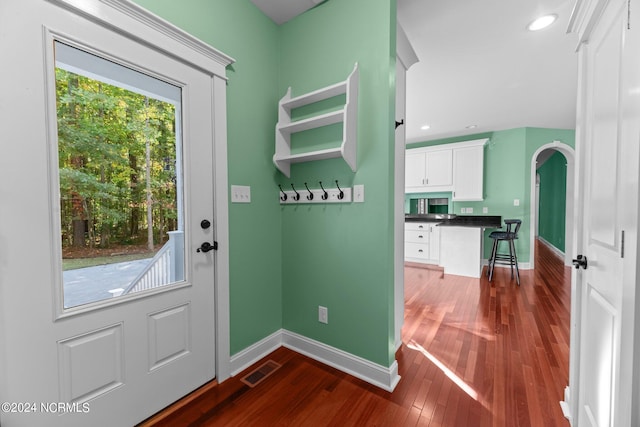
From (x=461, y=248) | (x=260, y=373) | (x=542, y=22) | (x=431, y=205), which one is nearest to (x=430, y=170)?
(x=431, y=205)

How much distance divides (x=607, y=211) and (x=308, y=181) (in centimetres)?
157

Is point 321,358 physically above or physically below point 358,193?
below

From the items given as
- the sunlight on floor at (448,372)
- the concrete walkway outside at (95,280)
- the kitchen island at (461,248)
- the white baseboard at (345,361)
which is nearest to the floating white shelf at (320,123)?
the concrete walkway outside at (95,280)

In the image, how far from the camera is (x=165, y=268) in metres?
1.45

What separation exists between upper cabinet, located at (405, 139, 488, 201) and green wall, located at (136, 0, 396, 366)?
13.0 feet

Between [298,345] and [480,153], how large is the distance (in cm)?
465

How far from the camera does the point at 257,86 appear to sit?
1.91m

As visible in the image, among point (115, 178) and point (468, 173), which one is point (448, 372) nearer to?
point (115, 178)

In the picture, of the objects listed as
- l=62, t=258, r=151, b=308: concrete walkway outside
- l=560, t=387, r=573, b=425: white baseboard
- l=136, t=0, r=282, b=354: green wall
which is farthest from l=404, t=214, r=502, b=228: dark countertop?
l=62, t=258, r=151, b=308: concrete walkway outside

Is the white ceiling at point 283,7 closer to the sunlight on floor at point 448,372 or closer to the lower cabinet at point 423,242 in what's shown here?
the sunlight on floor at point 448,372

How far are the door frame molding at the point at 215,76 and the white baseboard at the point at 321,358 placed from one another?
0.55 ft

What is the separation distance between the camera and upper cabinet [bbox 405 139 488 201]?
480 centimetres

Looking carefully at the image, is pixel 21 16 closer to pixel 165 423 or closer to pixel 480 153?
pixel 165 423

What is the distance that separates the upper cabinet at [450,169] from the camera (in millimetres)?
4805
